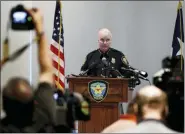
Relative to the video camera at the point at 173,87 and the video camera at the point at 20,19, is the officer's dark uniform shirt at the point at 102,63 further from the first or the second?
the video camera at the point at 20,19

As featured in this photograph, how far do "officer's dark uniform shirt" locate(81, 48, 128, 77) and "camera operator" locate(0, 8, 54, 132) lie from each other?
74.0 inches

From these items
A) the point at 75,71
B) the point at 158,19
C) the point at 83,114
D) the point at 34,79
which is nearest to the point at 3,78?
the point at 34,79

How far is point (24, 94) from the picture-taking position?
7.81 ft

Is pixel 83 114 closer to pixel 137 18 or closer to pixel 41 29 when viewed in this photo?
pixel 41 29

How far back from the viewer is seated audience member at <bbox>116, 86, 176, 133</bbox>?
2.29 m

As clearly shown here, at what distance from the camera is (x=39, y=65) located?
8.04 ft

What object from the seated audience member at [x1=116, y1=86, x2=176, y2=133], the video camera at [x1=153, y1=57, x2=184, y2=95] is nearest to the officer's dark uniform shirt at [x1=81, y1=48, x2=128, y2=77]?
the video camera at [x1=153, y1=57, x2=184, y2=95]

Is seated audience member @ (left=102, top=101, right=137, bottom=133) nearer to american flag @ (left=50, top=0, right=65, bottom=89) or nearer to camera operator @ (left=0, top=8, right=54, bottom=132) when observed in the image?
camera operator @ (left=0, top=8, right=54, bottom=132)

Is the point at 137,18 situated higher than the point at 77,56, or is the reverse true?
the point at 137,18

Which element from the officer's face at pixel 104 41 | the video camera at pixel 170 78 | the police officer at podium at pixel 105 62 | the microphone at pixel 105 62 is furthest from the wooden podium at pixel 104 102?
the video camera at pixel 170 78

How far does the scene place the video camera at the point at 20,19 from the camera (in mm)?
2396

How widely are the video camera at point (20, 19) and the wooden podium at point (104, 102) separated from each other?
1.52 meters

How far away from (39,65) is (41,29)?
17 cm

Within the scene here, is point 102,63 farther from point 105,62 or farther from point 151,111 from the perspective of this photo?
point 151,111
